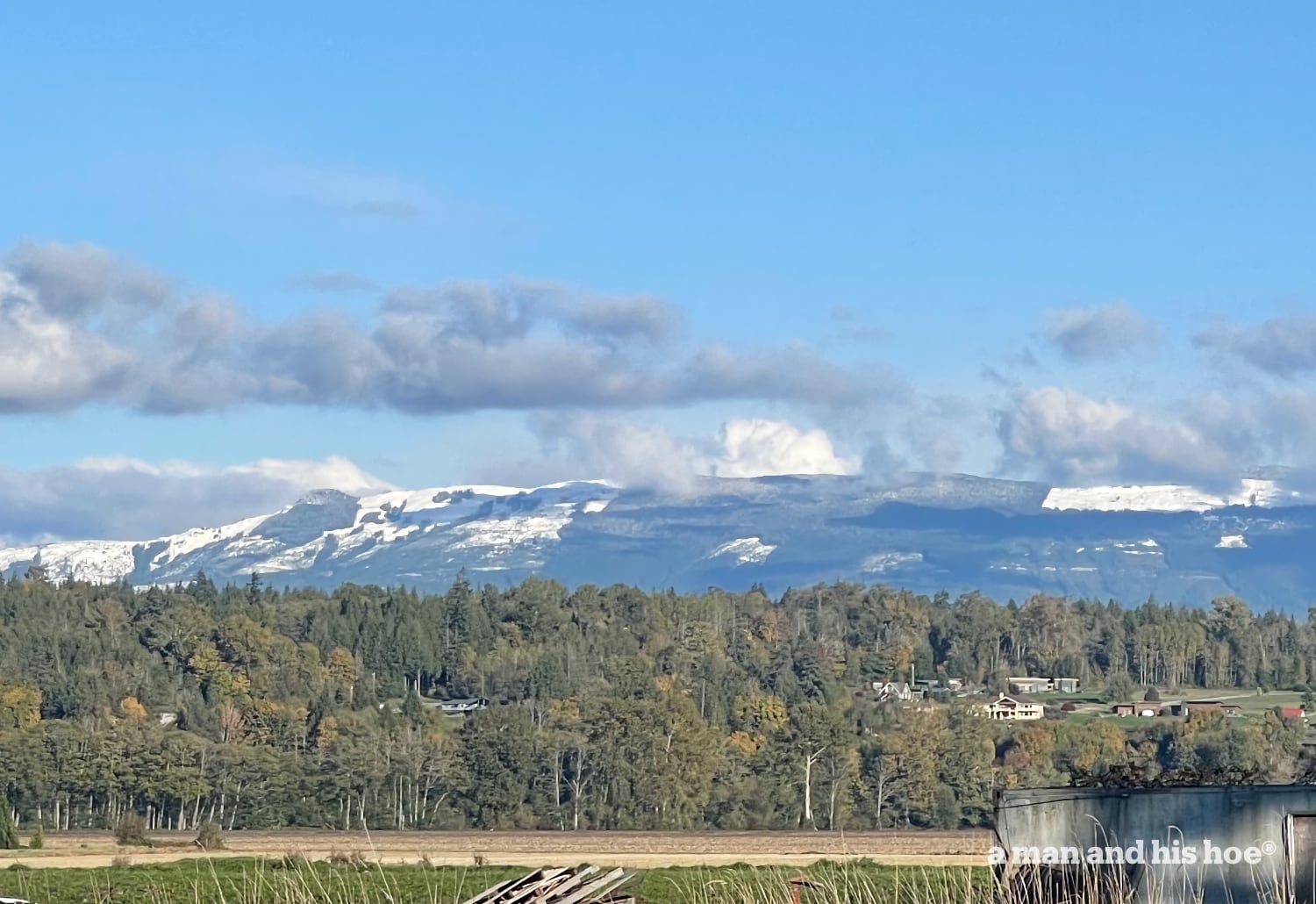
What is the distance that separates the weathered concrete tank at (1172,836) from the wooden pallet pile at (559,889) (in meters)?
4.79

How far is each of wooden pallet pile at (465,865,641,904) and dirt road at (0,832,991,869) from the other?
33.2 meters

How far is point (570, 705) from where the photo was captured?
14050 centimetres

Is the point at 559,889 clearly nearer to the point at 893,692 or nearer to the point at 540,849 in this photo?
the point at 540,849

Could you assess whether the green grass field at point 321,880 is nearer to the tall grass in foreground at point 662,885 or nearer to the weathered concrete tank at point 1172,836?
the tall grass in foreground at point 662,885

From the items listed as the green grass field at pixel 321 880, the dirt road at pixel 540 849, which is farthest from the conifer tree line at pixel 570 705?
the green grass field at pixel 321 880

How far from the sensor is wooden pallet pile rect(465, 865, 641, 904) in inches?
787

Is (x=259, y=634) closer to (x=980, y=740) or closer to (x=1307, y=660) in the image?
(x=980, y=740)

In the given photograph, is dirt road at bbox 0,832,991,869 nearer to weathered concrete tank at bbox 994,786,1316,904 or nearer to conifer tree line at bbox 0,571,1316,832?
conifer tree line at bbox 0,571,1316,832

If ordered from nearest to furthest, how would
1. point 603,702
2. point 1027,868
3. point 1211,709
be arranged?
1. point 1027,868
2. point 603,702
3. point 1211,709

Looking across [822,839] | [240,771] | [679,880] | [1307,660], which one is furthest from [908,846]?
[1307,660]

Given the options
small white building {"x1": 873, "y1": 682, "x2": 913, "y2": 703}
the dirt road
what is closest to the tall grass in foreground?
the dirt road

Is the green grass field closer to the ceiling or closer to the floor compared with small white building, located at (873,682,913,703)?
closer to the floor

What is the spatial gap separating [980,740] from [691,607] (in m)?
61.5

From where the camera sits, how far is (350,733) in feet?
421
